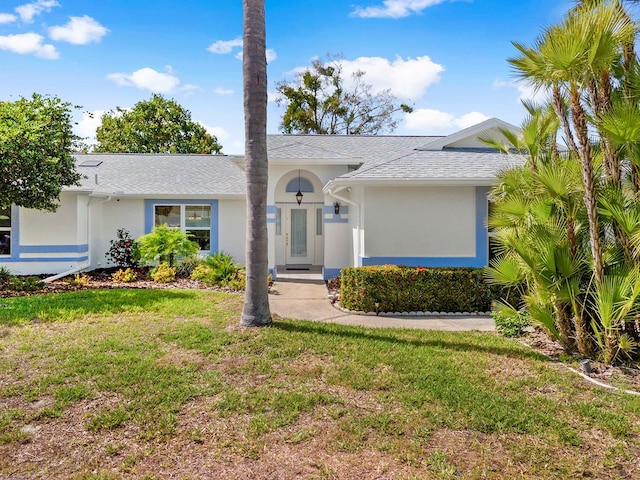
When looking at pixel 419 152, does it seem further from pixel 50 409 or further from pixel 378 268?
pixel 50 409

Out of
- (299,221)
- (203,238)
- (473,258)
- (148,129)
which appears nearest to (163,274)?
(203,238)

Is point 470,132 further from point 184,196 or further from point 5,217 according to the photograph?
point 5,217

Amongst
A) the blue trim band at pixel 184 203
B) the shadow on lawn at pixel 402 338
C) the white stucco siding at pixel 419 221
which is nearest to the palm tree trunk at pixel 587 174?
the shadow on lawn at pixel 402 338

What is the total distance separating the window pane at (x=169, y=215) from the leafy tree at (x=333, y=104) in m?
20.3

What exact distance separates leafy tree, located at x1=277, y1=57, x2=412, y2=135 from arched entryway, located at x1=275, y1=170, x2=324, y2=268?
19294 millimetres

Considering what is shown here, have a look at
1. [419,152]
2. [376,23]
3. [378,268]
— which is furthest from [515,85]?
[376,23]

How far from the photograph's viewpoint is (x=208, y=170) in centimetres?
1720

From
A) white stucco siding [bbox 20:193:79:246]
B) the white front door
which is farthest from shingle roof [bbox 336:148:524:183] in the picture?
white stucco siding [bbox 20:193:79:246]

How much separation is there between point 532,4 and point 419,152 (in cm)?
441

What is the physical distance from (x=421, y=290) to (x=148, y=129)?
Answer: 3135 cm

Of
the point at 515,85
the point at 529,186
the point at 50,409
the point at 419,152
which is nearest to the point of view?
the point at 50,409

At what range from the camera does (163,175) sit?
16406 mm

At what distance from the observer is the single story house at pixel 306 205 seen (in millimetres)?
10680

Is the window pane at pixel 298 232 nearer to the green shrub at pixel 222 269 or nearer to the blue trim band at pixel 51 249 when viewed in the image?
the green shrub at pixel 222 269
